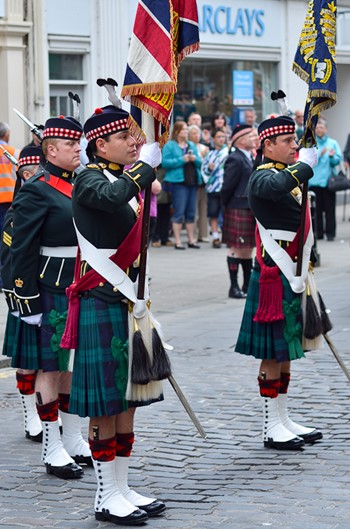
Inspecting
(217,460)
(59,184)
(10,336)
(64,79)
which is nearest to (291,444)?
(217,460)

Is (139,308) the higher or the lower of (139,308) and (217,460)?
the higher

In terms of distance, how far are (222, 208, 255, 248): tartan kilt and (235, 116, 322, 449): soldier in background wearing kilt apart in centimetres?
622

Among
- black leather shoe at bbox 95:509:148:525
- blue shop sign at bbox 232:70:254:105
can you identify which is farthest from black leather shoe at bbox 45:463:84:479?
blue shop sign at bbox 232:70:254:105

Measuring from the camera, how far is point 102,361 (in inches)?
231

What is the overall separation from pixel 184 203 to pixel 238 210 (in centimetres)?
507

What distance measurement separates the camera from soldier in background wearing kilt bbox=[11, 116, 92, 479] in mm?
6867

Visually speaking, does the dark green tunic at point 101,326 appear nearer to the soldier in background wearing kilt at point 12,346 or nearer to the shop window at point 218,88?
the soldier in background wearing kilt at point 12,346

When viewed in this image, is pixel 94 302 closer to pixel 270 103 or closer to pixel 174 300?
pixel 174 300

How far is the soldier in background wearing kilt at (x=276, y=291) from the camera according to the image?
713 cm

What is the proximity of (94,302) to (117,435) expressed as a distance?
0.66m

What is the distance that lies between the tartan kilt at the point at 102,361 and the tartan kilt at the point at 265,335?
1.44m

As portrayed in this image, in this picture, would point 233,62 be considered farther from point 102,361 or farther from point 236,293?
point 102,361

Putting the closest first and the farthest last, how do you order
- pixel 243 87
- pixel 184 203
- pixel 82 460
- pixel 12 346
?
1. pixel 82 460
2. pixel 12 346
3. pixel 184 203
4. pixel 243 87

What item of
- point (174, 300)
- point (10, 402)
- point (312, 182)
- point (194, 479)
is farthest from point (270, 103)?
point (194, 479)
